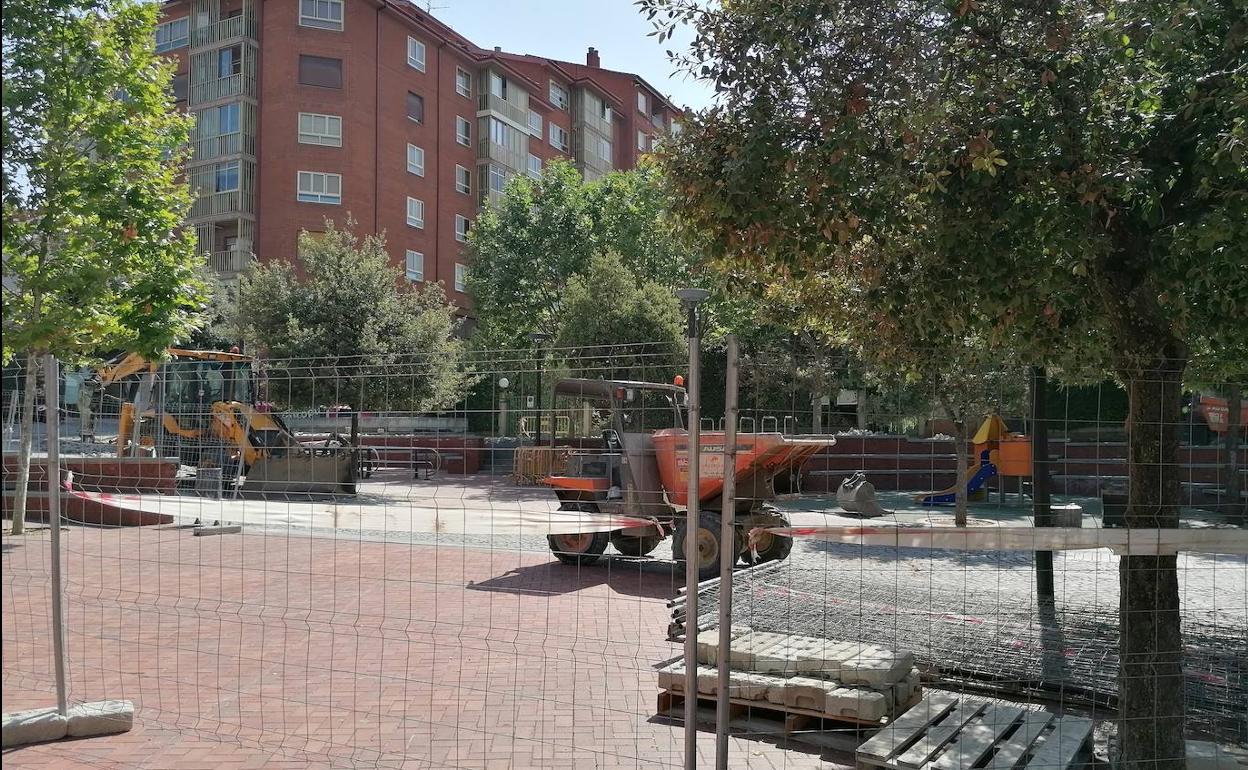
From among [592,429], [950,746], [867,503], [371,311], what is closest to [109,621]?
[592,429]

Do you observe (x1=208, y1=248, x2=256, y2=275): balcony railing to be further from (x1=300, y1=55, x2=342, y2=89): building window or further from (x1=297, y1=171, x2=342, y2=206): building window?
(x1=300, y1=55, x2=342, y2=89): building window

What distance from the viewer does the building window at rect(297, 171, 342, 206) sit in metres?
36.5

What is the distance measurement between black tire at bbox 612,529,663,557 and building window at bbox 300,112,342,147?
95.1ft

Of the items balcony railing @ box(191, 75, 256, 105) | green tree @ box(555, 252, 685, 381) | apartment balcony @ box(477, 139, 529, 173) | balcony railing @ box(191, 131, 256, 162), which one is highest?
balcony railing @ box(191, 75, 256, 105)

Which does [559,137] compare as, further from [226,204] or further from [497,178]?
[226,204]

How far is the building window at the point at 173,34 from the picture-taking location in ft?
128

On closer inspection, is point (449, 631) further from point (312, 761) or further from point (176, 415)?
point (176, 415)

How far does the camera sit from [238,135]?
121 feet

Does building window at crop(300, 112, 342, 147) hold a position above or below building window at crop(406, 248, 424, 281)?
above

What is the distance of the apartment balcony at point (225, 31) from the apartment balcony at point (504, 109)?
413 inches

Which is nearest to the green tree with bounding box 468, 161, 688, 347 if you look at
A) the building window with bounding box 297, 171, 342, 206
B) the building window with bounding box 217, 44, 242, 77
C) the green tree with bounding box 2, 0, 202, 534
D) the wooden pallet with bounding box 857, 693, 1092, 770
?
the building window with bounding box 297, 171, 342, 206

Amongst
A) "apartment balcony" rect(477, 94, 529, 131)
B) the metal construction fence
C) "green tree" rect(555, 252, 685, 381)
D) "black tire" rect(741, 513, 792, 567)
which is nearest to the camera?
the metal construction fence

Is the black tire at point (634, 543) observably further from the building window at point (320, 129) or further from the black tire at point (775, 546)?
the building window at point (320, 129)

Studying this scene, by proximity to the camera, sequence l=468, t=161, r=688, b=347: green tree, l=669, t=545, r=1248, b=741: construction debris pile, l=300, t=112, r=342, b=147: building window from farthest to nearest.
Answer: l=300, t=112, r=342, b=147: building window
l=468, t=161, r=688, b=347: green tree
l=669, t=545, r=1248, b=741: construction debris pile
